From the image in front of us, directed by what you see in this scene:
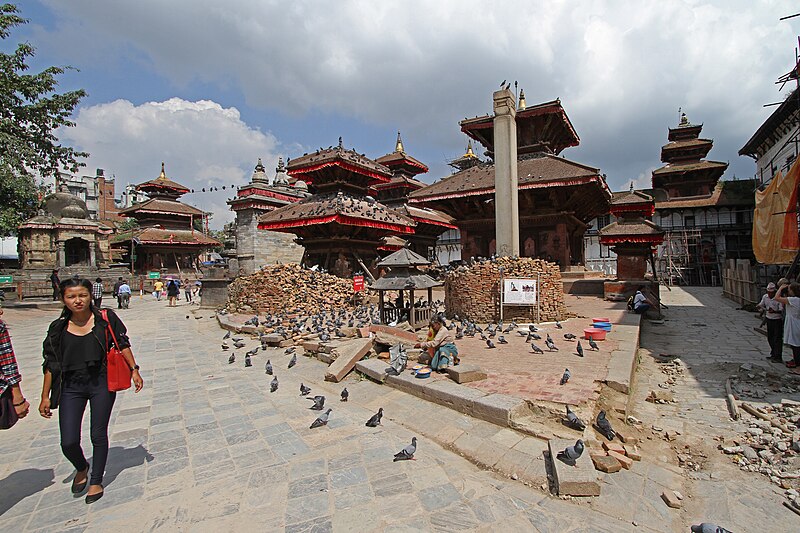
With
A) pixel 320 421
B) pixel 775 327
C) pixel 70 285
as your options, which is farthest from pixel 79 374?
pixel 775 327

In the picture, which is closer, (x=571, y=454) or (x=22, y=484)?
(x=22, y=484)

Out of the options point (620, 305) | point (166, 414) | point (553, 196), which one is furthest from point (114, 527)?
point (553, 196)

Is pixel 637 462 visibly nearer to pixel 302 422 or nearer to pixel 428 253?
pixel 302 422

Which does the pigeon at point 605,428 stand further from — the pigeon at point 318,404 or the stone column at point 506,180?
the stone column at point 506,180

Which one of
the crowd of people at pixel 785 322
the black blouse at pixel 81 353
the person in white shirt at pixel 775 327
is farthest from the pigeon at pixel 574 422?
the person in white shirt at pixel 775 327

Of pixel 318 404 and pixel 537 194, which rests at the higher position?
pixel 537 194

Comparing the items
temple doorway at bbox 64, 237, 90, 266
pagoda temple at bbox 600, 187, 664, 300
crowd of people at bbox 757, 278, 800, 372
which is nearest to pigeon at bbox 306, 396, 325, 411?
crowd of people at bbox 757, 278, 800, 372

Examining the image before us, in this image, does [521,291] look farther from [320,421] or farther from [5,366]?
[5,366]

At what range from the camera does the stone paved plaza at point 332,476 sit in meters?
3.37

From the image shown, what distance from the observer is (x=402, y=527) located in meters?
3.24

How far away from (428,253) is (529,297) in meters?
20.4

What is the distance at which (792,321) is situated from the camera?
731cm

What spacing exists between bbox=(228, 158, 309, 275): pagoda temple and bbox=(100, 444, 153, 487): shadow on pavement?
28600 millimetres

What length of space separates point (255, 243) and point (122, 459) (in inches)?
1186
